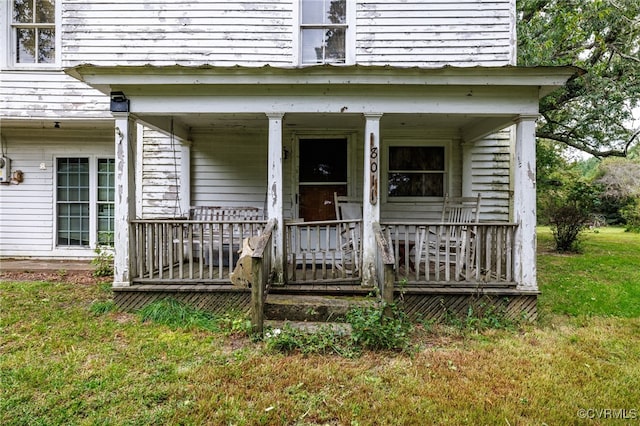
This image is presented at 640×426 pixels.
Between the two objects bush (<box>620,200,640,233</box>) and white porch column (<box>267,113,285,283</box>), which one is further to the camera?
bush (<box>620,200,640,233</box>)

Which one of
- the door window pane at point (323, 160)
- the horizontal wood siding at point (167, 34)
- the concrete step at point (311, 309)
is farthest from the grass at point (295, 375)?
the horizontal wood siding at point (167, 34)

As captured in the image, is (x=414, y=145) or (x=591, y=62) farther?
(x=591, y=62)

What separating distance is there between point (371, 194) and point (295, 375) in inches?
88.0

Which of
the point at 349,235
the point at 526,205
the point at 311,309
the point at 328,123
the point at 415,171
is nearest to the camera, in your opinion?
the point at 311,309

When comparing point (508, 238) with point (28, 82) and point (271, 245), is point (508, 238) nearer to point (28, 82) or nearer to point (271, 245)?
point (271, 245)

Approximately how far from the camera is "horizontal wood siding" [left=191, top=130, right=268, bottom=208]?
21.0 ft

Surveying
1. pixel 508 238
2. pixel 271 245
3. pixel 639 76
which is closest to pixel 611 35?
pixel 639 76

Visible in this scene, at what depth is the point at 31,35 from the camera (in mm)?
6520

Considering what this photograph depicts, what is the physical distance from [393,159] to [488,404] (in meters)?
4.43

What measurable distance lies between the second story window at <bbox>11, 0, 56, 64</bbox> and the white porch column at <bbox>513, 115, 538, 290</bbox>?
7.81 meters

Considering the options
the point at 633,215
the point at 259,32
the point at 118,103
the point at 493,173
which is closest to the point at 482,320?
the point at 493,173

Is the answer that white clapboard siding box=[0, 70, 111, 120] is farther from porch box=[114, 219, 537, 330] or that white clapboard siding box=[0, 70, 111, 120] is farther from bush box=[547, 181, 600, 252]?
bush box=[547, 181, 600, 252]

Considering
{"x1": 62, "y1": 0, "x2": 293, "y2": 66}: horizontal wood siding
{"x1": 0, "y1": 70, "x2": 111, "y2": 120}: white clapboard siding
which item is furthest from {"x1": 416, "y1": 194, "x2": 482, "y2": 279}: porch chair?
{"x1": 0, "y1": 70, "x2": 111, "y2": 120}: white clapboard siding

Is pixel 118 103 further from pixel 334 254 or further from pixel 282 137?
pixel 334 254
